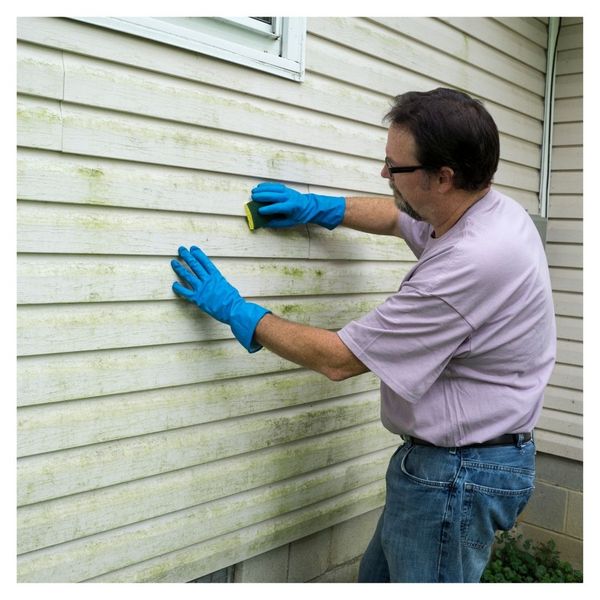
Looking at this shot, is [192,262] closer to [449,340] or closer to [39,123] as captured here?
[39,123]

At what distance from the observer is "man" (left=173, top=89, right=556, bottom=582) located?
2.42 metres

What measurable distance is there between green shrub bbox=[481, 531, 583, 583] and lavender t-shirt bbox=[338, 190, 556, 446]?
7.74 ft

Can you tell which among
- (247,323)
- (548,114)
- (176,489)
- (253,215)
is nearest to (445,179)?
(253,215)

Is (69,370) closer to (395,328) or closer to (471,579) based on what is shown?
(395,328)

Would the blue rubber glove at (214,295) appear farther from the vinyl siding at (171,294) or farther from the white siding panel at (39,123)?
the white siding panel at (39,123)

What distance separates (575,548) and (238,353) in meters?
3.23

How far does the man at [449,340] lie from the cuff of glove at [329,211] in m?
0.41

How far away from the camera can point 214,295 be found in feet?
8.31

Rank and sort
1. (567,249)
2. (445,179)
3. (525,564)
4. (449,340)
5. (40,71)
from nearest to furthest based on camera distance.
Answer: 1. (40,71)
2. (449,340)
3. (445,179)
4. (525,564)
5. (567,249)

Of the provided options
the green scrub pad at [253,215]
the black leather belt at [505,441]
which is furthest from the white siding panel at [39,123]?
the black leather belt at [505,441]

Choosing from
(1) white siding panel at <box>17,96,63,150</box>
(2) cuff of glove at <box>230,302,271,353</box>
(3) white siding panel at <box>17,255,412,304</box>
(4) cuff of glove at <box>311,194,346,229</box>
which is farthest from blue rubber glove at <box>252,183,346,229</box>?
(1) white siding panel at <box>17,96,63,150</box>

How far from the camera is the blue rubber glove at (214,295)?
2.53 metres

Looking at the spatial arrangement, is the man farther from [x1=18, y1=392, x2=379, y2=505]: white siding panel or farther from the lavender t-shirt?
[x1=18, y1=392, x2=379, y2=505]: white siding panel

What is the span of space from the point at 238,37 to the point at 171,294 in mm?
1053
